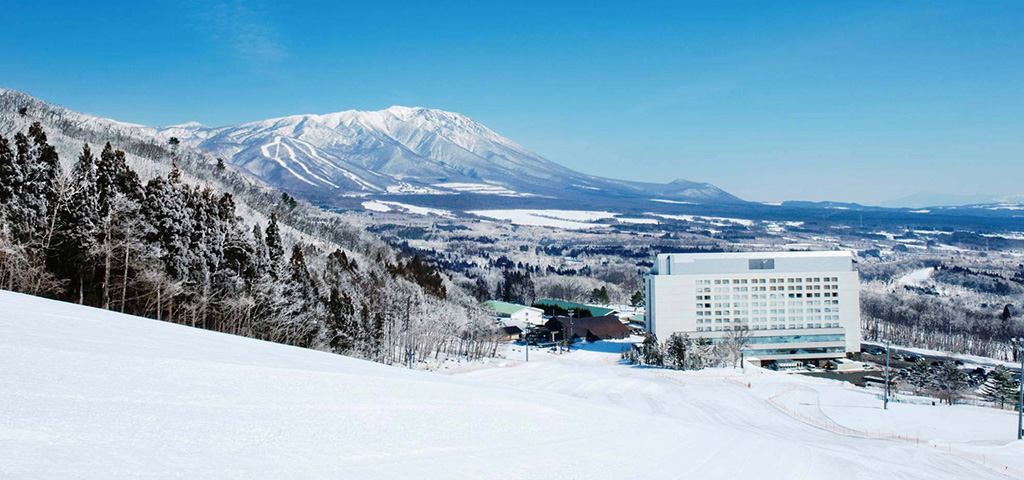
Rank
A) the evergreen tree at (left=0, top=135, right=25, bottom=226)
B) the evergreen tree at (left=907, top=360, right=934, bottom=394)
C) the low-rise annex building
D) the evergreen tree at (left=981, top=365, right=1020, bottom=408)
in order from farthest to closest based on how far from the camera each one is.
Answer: the low-rise annex building, the evergreen tree at (left=907, top=360, right=934, bottom=394), the evergreen tree at (left=981, top=365, right=1020, bottom=408), the evergreen tree at (left=0, top=135, right=25, bottom=226)

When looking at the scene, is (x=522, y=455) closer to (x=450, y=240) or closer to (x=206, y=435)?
(x=206, y=435)

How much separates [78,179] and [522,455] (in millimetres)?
19002

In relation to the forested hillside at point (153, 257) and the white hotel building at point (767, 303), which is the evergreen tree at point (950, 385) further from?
the forested hillside at point (153, 257)

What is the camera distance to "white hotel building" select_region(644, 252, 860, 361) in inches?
2046

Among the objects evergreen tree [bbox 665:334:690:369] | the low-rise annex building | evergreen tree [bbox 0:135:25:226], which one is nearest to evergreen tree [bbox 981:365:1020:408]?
evergreen tree [bbox 665:334:690:369]

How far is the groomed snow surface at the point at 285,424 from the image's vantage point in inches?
234

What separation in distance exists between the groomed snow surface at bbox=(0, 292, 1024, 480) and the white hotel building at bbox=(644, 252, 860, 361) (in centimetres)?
3602

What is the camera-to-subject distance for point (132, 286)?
19.6 meters

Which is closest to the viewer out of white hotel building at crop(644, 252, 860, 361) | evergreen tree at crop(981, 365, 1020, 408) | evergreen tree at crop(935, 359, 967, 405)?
evergreen tree at crop(981, 365, 1020, 408)

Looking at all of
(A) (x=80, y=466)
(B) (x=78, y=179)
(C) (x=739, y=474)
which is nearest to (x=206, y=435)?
(A) (x=80, y=466)

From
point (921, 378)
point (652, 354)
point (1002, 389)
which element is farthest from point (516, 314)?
point (1002, 389)

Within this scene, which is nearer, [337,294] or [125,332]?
[125,332]

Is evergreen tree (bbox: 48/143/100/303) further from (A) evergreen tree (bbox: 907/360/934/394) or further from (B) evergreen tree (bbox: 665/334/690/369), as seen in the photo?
(A) evergreen tree (bbox: 907/360/934/394)

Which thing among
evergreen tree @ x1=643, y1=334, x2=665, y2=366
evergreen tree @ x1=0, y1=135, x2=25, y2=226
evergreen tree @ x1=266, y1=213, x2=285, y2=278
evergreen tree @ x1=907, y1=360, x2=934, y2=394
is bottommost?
evergreen tree @ x1=907, y1=360, x2=934, y2=394
